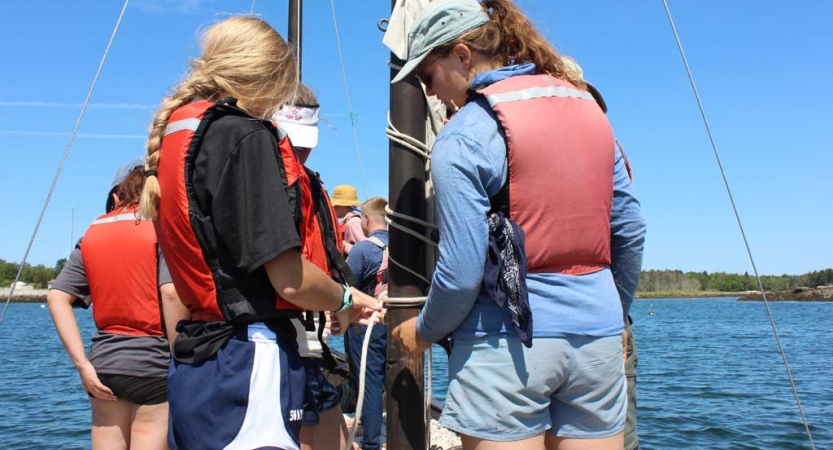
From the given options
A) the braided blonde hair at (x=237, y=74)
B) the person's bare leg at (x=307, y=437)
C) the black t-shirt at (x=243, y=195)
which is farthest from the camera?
the person's bare leg at (x=307, y=437)

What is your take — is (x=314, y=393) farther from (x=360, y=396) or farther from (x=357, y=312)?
(x=357, y=312)

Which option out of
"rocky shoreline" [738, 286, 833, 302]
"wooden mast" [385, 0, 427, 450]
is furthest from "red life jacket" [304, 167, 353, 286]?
"rocky shoreline" [738, 286, 833, 302]

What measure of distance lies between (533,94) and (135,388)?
2194 mm

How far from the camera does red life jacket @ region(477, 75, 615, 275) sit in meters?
1.79

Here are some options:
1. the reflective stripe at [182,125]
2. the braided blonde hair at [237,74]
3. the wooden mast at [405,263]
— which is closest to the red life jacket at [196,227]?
the reflective stripe at [182,125]

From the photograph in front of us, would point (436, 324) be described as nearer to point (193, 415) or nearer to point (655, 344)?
point (193, 415)

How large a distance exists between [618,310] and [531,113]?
1.96 ft

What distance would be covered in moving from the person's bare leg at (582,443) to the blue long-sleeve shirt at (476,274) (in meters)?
0.30

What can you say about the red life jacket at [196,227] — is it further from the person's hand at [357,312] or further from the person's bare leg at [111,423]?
the person's bare leg at [111,423]

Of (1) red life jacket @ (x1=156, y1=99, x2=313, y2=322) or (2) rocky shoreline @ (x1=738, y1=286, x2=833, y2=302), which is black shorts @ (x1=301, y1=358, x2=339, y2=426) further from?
(2) rocky shoreline @ (x1=738, y1=286, x2=833, y2=302)

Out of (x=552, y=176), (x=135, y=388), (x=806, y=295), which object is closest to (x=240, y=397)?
(x=552, y=176)

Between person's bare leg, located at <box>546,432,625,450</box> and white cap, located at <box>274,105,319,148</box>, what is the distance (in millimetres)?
1327

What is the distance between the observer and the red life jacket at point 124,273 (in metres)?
3.01

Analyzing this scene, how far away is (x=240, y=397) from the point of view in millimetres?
1784
